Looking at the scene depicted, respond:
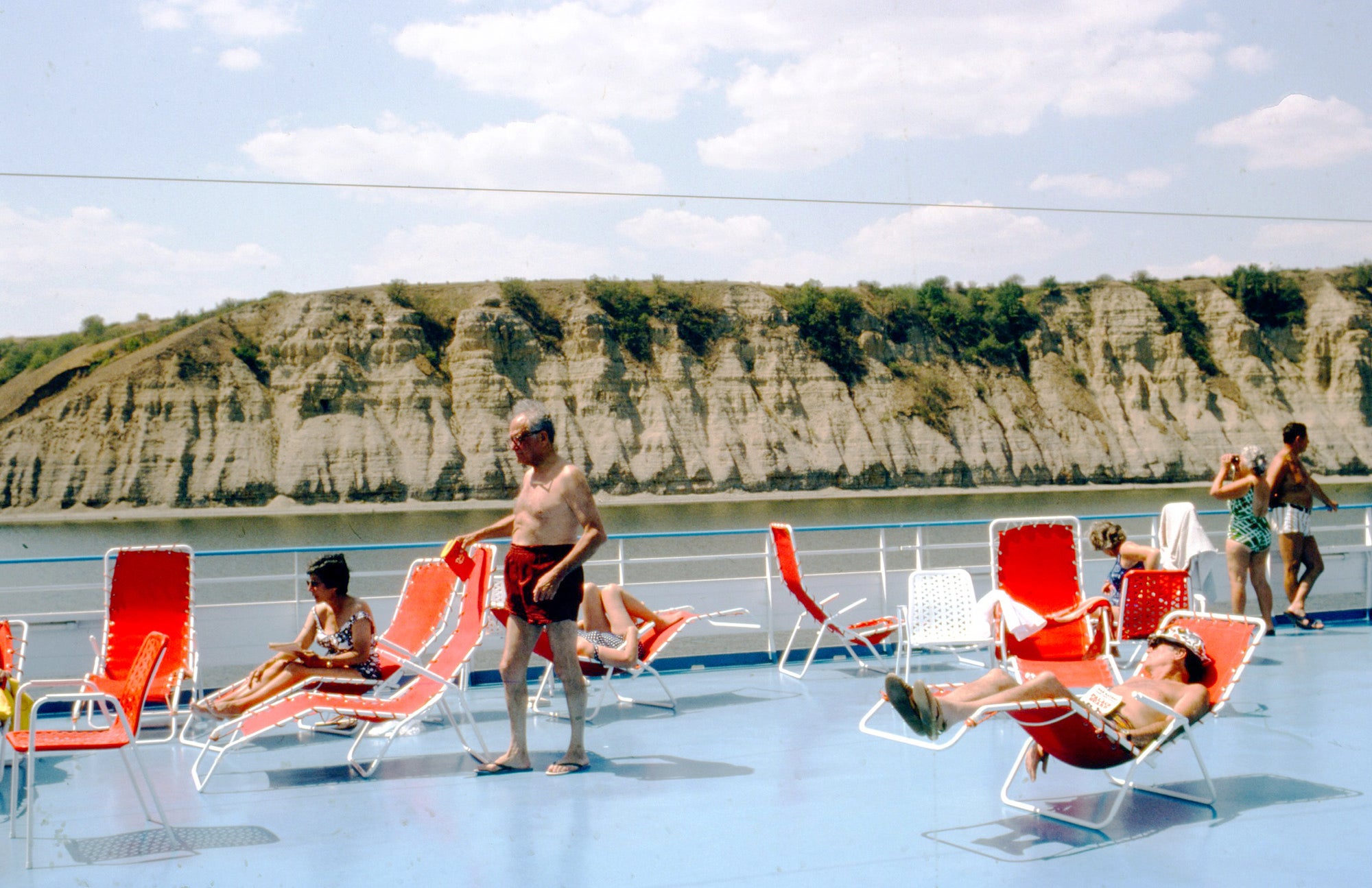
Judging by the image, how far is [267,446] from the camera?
48.5m

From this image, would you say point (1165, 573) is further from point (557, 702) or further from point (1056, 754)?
point (557, 702)

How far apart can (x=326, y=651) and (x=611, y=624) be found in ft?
4.70

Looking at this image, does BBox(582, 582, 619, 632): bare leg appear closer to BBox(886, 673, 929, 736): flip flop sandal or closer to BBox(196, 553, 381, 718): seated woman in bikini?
BBox(196, 553, 381, 718): seated woman in bikini

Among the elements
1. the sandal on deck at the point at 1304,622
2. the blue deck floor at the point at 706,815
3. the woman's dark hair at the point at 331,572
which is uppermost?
the woman's dark hair at the point at 331,572

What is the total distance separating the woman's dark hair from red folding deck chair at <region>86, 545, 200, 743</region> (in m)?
1.04

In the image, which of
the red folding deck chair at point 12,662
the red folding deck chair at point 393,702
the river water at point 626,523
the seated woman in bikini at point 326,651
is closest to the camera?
the red folding deck chair at point 12,662

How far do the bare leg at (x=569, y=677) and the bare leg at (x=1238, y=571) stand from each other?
466 centimetres

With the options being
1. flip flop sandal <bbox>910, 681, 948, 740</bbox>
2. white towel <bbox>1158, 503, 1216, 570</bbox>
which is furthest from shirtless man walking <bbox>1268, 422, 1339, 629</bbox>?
flip flop sandal <bbox>910, 681, 948, 740</bbox>

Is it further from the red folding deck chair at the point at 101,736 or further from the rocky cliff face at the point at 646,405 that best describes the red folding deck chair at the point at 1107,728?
the rocky cliff face at the point at 646,405

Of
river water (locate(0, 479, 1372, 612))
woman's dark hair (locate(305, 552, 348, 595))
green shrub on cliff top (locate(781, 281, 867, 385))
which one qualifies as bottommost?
river water (locate(0, 479, 1372, 612))

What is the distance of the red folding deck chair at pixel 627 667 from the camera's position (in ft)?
17.7

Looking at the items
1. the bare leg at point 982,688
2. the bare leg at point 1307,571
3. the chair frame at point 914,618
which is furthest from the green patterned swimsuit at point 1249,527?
the bare leg at point 982,688

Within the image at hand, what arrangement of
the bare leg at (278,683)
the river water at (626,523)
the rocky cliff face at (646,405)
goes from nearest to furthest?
the bare leg at (278,683) < the river water at (626,523) < the rocky cliff face at (646,405)

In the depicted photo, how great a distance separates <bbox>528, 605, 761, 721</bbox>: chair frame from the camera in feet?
17.7
